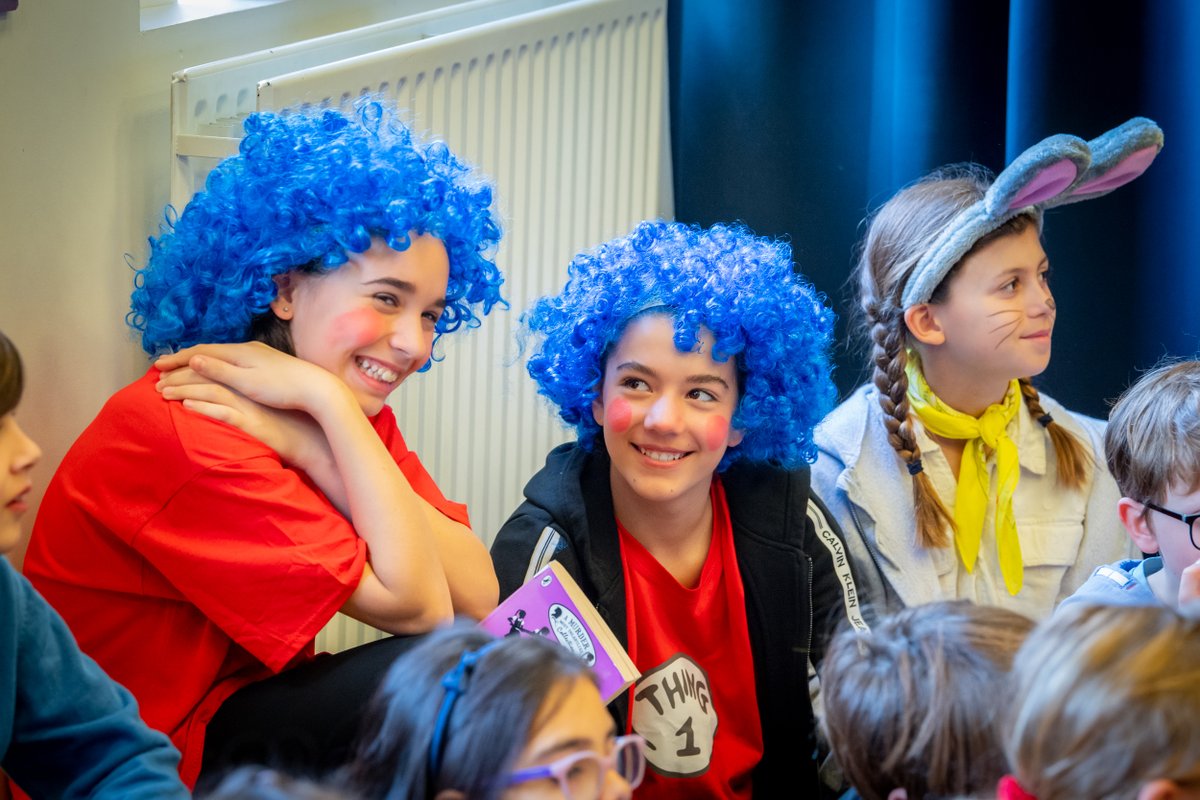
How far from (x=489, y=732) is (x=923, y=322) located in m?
1.40

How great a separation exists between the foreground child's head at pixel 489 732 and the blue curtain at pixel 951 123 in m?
1.74

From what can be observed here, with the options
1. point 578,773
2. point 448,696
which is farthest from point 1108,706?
point 448,696

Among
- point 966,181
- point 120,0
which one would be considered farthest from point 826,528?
point 120,0

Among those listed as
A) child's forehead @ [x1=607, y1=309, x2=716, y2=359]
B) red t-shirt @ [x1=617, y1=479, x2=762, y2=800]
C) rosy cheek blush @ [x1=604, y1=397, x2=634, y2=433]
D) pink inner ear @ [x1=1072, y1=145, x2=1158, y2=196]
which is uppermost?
pink inner ear @ [x1=1072, y1=145, x2=1158, y2=196]

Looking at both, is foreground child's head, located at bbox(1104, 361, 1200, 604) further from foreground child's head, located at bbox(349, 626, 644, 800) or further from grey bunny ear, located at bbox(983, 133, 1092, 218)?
foreground child's head, located at bbox(349, 626, 644, 800)

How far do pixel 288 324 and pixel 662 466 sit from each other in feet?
1.86

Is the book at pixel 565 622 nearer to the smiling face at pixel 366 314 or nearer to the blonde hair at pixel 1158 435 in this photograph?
the smiling face at pixel 366 314

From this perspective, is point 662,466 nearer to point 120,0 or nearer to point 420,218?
point 420,218

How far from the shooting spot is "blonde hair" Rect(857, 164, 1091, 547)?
2.26 meters

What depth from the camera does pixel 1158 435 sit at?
1.87 m

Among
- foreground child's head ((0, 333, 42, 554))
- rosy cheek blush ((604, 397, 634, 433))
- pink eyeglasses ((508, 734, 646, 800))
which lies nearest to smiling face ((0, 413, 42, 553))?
foreground child's head ((0, 333, 42, 554))

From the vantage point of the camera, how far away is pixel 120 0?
1934 millimetres

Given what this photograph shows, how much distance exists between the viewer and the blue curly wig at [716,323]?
1.96 m

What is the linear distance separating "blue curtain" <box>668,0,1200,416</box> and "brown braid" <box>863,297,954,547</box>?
Result: 0.48 metres
